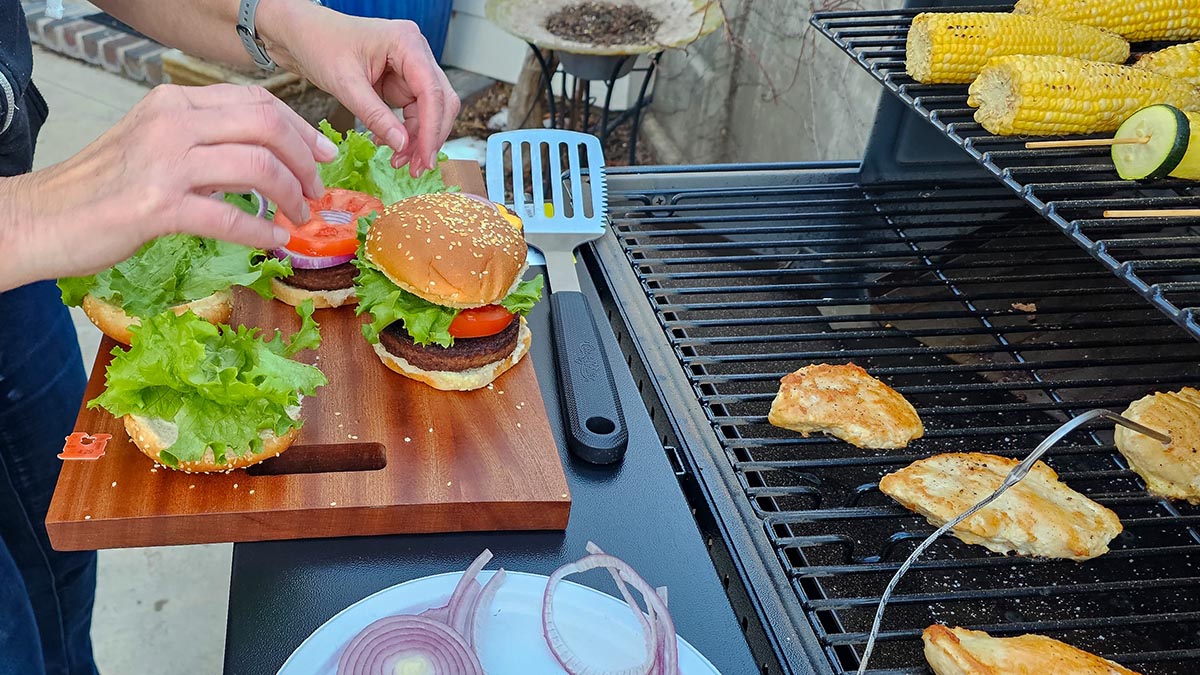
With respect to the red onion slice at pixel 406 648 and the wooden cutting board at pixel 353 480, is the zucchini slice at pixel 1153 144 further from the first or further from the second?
the red onion slice at pixel 406 648

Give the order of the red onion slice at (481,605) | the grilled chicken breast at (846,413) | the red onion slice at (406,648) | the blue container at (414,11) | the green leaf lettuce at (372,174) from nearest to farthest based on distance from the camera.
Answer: the red onion slice at (406,648) < the red onion slice at (481,605) < the grilled chicken breast at (846,413) < the green leaf lettuce at (372,174) < the blue container at (414,11)

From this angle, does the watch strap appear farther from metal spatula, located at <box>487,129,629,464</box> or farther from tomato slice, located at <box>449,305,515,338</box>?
tomato slice, located at <box>449,305,515,338</box>

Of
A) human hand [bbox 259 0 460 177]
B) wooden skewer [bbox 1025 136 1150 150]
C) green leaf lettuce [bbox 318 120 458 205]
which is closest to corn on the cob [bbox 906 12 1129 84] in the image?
wooden skewer [bbox 1025 136 1150 150]

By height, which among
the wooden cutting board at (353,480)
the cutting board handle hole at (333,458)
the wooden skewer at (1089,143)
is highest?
the wooden skewer at (1089,143)

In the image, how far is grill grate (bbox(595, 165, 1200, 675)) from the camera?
1779mm

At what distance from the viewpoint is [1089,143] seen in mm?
2057

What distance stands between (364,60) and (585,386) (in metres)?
1.03

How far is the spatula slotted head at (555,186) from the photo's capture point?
2.66m

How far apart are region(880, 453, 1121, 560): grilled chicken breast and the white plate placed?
71 centimetres

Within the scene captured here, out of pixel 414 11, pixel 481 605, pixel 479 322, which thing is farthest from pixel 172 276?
pixel 414 11

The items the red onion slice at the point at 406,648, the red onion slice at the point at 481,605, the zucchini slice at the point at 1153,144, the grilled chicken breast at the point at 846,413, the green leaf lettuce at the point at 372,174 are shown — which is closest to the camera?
the red onion slice at the point at 406,648

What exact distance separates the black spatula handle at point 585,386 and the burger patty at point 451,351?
0.16 m

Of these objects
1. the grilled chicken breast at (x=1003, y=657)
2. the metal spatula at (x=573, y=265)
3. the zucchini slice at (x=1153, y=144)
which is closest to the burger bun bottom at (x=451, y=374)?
the metal spatula at (x=573, y=265)

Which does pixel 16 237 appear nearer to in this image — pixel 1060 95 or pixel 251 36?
pixel 251 36
